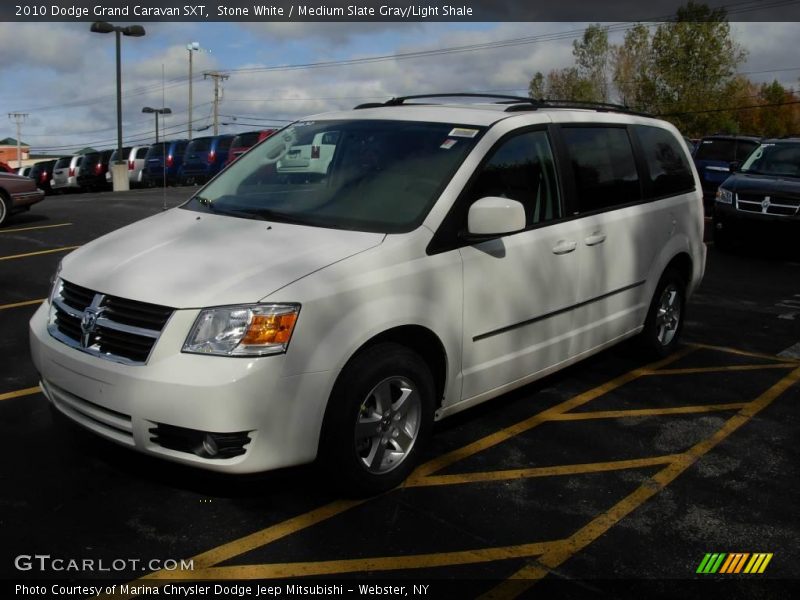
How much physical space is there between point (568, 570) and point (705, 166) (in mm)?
16569

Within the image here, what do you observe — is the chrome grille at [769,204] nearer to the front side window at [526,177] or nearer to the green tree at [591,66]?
the front side window at [526,177]

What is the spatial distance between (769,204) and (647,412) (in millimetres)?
8110

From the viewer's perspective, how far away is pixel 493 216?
13.3 ft

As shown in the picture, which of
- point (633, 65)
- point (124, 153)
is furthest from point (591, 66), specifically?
point (124, 153)

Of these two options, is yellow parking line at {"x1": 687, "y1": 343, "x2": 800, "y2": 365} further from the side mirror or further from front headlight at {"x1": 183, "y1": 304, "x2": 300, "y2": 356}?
front headlight at {"x1": 183, "y1": 304, "x2": 300, "y2": 356}

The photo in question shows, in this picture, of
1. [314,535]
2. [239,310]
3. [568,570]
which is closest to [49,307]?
[239,310]

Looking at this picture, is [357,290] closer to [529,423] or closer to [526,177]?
[526,177]

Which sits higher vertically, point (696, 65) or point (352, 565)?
point (696, 65)

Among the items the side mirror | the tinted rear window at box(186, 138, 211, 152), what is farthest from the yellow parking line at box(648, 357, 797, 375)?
the tinted rear window at box(186, 138, 211, 152)

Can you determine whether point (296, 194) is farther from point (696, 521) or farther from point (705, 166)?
point (705, 166)

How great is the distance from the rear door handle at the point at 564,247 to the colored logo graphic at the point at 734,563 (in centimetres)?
194

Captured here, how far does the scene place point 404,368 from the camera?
3.82 meters

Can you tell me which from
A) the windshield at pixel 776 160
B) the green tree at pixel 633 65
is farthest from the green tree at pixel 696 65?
the windshield at pixel 776 160

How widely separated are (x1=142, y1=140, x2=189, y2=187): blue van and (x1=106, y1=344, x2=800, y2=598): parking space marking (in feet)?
80.0
